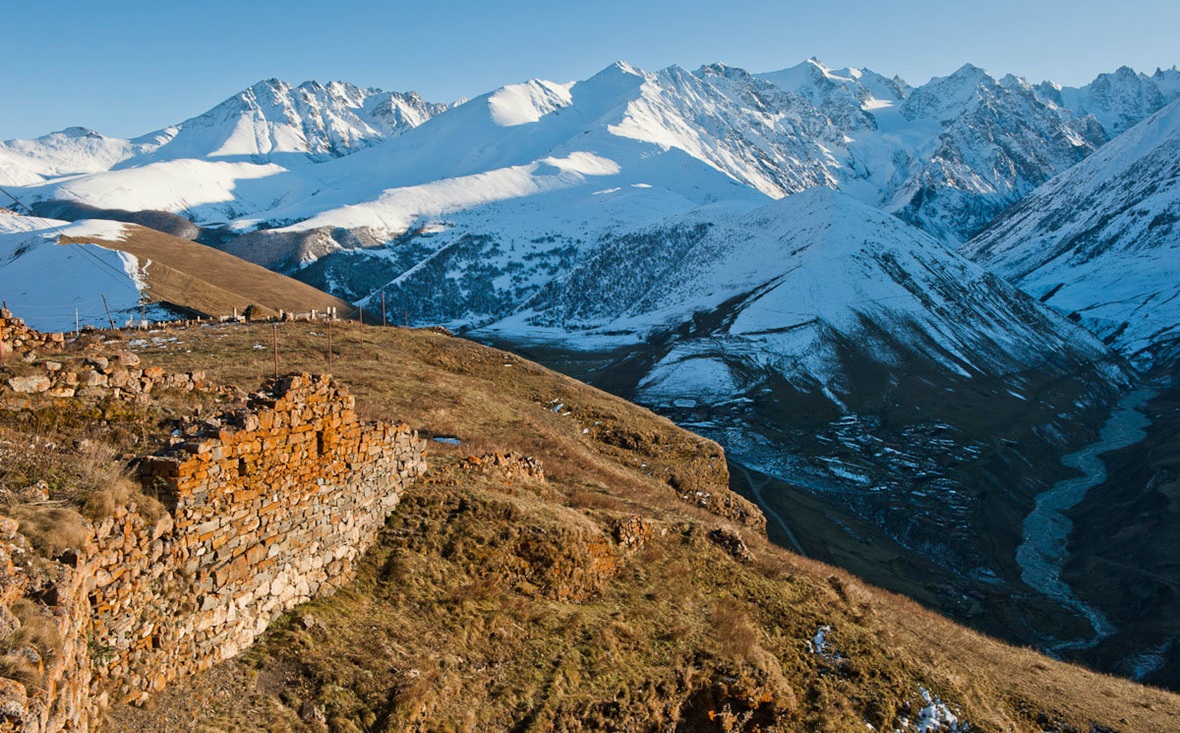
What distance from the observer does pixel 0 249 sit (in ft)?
222

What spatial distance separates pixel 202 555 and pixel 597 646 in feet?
17.5

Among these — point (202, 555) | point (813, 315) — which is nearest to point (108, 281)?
point (202, 555)

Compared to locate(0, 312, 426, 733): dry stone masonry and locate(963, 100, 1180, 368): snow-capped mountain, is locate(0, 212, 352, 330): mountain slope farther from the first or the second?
locate(963, 100, 1180, 368): snow-capped mountain

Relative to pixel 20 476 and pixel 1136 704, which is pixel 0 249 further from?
pixel 1136 704

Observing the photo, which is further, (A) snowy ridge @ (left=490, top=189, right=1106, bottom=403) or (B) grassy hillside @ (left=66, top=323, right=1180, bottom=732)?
(A) snowy ridge @ (left=490, top=189, right=1106, bottom=403)

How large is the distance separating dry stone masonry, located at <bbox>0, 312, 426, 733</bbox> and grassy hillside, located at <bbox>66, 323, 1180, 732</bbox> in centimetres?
37

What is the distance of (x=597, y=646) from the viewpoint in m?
10.4

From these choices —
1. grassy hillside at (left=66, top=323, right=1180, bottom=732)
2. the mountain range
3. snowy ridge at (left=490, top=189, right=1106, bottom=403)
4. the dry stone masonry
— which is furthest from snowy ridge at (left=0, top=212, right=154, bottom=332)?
snowy ridge at (left=490, top=189, right=1106, bottom=403)

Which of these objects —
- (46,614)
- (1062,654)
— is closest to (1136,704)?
(46,614)

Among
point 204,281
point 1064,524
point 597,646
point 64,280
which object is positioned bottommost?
point 1064,524

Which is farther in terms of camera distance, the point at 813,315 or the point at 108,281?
the point at 813,315

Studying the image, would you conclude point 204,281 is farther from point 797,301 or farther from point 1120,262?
point 1120,262

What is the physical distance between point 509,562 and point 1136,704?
1214cm

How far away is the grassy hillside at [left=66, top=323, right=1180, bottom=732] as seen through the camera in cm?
804
